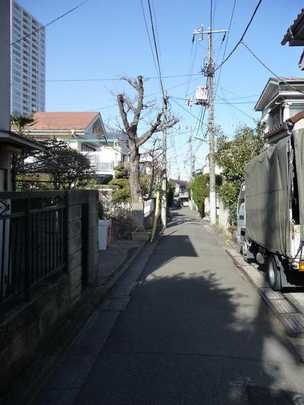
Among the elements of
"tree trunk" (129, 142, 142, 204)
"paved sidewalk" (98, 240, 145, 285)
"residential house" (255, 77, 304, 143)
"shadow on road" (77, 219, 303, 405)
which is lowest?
"shadow on road" (77, 219, 303, 405)

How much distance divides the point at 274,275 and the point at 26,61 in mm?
10400

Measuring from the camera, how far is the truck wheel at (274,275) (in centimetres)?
938

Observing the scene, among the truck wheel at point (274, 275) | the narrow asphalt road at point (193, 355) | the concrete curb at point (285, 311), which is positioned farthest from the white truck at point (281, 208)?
the narrow asphalt road at point (193, 355)

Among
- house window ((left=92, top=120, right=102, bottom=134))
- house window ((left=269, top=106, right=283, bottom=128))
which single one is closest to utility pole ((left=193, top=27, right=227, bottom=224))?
house window ((left=269, top=106, right=283, bottom=128))

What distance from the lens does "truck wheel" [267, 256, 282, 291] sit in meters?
9.38

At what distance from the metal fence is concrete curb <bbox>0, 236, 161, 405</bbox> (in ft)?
2.40

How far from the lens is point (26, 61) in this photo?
50.3 feet

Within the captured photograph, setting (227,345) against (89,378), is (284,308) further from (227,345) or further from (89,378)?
(89,378)

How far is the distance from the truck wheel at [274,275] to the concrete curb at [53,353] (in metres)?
3.33

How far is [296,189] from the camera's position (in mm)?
8109

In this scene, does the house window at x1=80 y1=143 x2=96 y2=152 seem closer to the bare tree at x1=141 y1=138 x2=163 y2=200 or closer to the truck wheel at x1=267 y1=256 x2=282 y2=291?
the bare tree at x1=141 y1=138 x2=163 y2=200

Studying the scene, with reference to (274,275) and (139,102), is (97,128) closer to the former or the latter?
(139,102)

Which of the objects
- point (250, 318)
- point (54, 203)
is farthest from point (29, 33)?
point (250, 318)

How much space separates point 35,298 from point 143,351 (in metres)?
1.45
